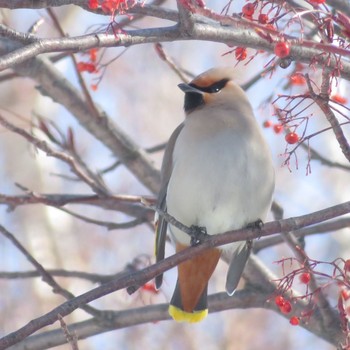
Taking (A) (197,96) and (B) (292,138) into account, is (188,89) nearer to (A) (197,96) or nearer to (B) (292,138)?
(A) (197,96)

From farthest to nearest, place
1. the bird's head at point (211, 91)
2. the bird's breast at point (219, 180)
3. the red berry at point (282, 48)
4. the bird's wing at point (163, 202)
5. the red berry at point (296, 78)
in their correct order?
the bird's head at point (211, 91) < the bird's wing at point (163, 202) < the bird's breast at point (219, 180) < the red berry at point (296, 78) < the red berry at point (282, 48)

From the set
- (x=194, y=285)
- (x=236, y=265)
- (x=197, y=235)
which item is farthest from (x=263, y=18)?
(x=194, y=285)

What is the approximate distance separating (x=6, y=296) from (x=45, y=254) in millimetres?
683

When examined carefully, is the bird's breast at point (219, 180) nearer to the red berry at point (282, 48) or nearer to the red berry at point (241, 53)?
the red berry at point (241, 53)

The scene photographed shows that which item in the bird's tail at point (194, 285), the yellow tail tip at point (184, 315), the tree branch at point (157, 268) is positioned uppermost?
the bird's tail at point (194, 285)

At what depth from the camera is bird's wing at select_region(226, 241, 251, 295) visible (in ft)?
12.1

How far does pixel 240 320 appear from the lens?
7648mm

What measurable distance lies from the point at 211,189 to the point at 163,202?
30 cm

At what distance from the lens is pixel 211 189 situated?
3.69 metres

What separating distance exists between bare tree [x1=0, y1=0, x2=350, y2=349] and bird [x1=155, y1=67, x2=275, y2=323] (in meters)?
0.10

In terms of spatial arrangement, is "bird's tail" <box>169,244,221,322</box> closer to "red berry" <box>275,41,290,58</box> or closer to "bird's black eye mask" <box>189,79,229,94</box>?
"bird's black eye mask" <box>189,79,229,94</box>

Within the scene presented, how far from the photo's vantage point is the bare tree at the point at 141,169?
231 centimetres

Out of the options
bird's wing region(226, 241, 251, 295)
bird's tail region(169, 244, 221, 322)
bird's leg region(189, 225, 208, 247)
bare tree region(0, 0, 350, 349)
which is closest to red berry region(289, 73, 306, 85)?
bare tree region(0, 0, 350, 349)

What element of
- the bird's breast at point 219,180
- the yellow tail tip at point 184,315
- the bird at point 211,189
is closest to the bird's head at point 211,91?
the bird at point 211,189
